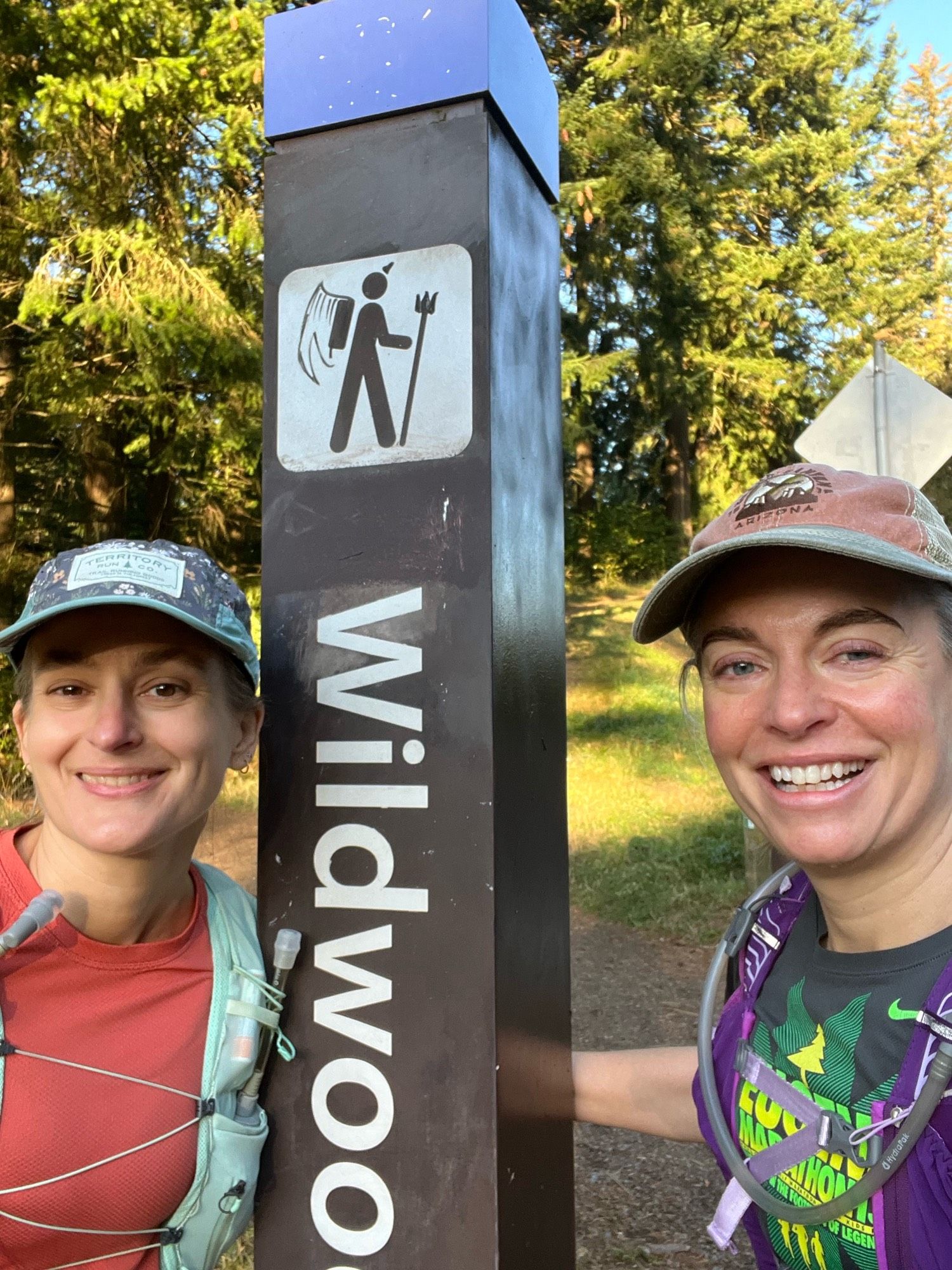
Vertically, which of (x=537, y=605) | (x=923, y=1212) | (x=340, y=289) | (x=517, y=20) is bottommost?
(x=923, y=1212)

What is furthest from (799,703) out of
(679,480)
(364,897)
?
(679,480)

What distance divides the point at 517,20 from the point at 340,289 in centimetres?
57

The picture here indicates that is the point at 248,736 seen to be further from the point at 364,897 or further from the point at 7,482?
the point at 7,482

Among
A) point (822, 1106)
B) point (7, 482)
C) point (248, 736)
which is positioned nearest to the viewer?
point (822, 1106)

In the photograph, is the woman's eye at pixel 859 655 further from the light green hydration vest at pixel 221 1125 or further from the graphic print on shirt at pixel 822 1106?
the light green hydration vest at pixel 221 1125

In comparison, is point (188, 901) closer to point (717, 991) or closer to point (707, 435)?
point (717, 991)

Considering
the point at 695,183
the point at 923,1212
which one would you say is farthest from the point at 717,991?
the point at 695,183

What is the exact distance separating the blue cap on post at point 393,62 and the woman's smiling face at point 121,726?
3.00 feet

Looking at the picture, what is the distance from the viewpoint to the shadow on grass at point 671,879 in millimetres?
7207

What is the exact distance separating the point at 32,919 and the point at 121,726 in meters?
0.31

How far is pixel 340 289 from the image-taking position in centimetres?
189

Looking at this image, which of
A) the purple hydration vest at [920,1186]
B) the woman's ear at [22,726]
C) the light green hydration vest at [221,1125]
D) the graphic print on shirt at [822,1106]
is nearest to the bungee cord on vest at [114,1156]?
the light green hydration vest at [221,1125]

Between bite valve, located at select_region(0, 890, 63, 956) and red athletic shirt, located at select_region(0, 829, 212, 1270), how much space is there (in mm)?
59

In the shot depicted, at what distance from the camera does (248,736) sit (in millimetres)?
1873
